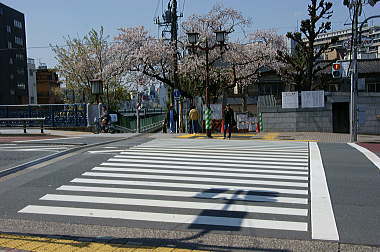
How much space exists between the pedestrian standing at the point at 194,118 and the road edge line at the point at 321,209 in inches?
471

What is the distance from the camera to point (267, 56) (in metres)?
34.7

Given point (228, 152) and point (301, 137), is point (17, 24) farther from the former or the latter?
point (228, 152)

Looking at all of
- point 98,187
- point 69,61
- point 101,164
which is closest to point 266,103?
point 101,164

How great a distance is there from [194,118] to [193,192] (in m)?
14.3

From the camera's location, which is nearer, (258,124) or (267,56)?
(258,124)

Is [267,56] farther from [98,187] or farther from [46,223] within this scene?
[46,223]

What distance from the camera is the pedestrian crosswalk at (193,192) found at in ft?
21.8

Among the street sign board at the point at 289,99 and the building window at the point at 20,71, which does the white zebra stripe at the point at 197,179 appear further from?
the building window at the point at 20,71

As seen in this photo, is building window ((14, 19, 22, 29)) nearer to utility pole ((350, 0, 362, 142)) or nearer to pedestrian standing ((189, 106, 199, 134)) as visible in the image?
pedestrian standing ((189, 106, 199, 134))

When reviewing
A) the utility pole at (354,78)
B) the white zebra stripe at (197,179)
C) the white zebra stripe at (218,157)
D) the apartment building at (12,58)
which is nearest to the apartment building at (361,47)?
the utility pole at (354,78)

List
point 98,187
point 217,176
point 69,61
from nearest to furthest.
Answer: point 98,187 → point 217,176 → point 69,61

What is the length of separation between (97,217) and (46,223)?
32.3 inches

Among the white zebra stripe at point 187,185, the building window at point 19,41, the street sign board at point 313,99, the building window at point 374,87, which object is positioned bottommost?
the white zebra stripe at point 187,185

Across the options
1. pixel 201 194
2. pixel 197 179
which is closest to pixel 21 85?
pixel 197 179
